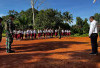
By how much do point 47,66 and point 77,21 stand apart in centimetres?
3486

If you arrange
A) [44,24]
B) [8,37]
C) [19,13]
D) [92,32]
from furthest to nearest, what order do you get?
[19,13] → [44,24] → [8,37] → [92,32]

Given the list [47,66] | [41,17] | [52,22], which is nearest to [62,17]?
[52,22]

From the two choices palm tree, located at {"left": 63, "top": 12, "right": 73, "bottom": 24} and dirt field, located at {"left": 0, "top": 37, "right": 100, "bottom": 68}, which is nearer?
dirt field, located at {"left": 0, "top": 37, "right": 100, "bottom": 68}

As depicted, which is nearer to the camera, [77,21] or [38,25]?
[38,25]

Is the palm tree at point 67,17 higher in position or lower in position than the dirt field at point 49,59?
higher

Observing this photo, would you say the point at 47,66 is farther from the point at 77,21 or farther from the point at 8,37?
the point at 77,21

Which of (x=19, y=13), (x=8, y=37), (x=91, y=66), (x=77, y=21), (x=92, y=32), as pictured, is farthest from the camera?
(x=19, y=13)

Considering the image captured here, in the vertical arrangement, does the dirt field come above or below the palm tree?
below

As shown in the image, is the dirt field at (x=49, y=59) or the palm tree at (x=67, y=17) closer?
the dirt field at (x=49, y=59)

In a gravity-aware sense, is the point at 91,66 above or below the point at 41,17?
below

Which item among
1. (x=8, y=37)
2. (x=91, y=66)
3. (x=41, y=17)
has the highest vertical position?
(x=41, y=17)

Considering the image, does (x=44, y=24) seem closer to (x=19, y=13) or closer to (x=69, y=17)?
(x=69, y=17)

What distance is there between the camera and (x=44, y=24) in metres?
25.1

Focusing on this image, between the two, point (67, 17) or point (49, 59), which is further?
point (67, 17)
